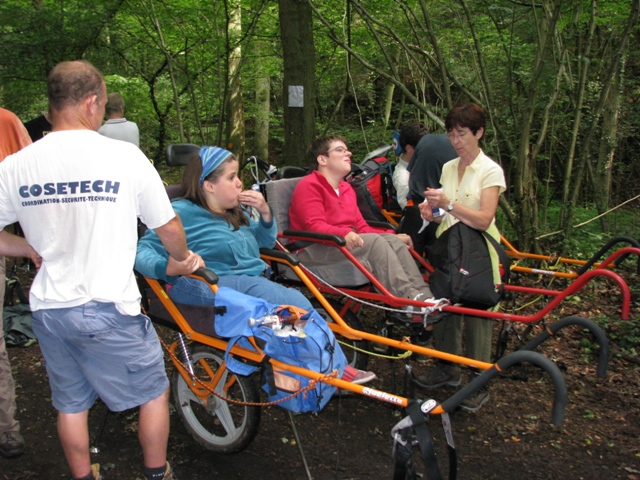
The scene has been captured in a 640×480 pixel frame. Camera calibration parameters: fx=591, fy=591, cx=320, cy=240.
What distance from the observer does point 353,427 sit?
3.65m

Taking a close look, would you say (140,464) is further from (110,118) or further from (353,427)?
(110,118)

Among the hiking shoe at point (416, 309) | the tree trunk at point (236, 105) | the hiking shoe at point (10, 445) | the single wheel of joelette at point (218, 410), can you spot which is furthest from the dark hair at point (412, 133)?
the tree trunk at point (236, 105)

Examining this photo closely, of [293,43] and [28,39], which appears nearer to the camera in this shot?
[293,43]

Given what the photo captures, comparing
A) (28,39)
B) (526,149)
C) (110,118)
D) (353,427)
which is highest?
(28,39)

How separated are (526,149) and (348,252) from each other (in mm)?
2826

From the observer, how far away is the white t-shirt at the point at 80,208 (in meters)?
2.21

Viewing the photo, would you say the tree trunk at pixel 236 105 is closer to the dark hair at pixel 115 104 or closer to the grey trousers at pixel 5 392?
the dark hair at pixel 115 104

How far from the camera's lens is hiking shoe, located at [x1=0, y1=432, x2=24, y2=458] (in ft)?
10.5

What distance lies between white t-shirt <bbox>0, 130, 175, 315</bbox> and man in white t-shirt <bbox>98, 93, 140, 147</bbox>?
3.83m

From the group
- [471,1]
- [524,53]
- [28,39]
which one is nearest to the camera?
[524,53]

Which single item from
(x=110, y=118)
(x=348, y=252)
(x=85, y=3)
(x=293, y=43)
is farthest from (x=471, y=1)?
(x=85, y=3)

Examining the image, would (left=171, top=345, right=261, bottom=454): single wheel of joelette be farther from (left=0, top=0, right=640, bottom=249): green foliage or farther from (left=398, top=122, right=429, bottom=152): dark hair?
(left=0, top=0, right=640, bottom=249): green foliage

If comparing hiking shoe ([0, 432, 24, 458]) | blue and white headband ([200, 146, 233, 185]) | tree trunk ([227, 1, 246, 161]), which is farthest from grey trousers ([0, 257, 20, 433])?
tree trunk ([227, 1, 246, 161])

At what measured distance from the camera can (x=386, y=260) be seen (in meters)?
3.96
